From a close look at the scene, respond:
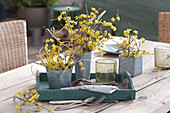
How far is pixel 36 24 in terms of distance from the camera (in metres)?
5.73

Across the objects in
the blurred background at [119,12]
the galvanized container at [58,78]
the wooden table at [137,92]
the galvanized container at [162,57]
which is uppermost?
the blurred background at [119,12]

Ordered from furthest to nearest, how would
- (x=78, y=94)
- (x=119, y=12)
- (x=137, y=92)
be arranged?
(x=119, y=12)
(x=137, y=92)
(x=78, y=94)

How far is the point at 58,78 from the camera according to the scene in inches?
47.8

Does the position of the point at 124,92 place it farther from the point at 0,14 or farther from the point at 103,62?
the point at 0,14

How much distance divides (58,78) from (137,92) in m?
0.37

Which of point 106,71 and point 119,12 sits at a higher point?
point 119,12

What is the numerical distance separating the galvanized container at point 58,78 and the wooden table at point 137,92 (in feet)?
0.35

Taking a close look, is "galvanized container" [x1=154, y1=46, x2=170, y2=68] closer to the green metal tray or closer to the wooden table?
the wooden table

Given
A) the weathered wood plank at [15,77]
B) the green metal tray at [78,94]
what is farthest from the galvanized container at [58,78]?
the weathered wood plank at [15,77]

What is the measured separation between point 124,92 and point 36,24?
477 centimetres

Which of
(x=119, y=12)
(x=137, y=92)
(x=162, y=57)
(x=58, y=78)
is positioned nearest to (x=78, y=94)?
(x=58, y=78)

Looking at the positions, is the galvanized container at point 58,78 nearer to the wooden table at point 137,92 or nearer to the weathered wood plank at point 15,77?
the wooden table at point 137,92

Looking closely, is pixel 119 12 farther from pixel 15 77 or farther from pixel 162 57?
pixel 15 77

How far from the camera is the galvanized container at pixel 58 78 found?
1.20m
